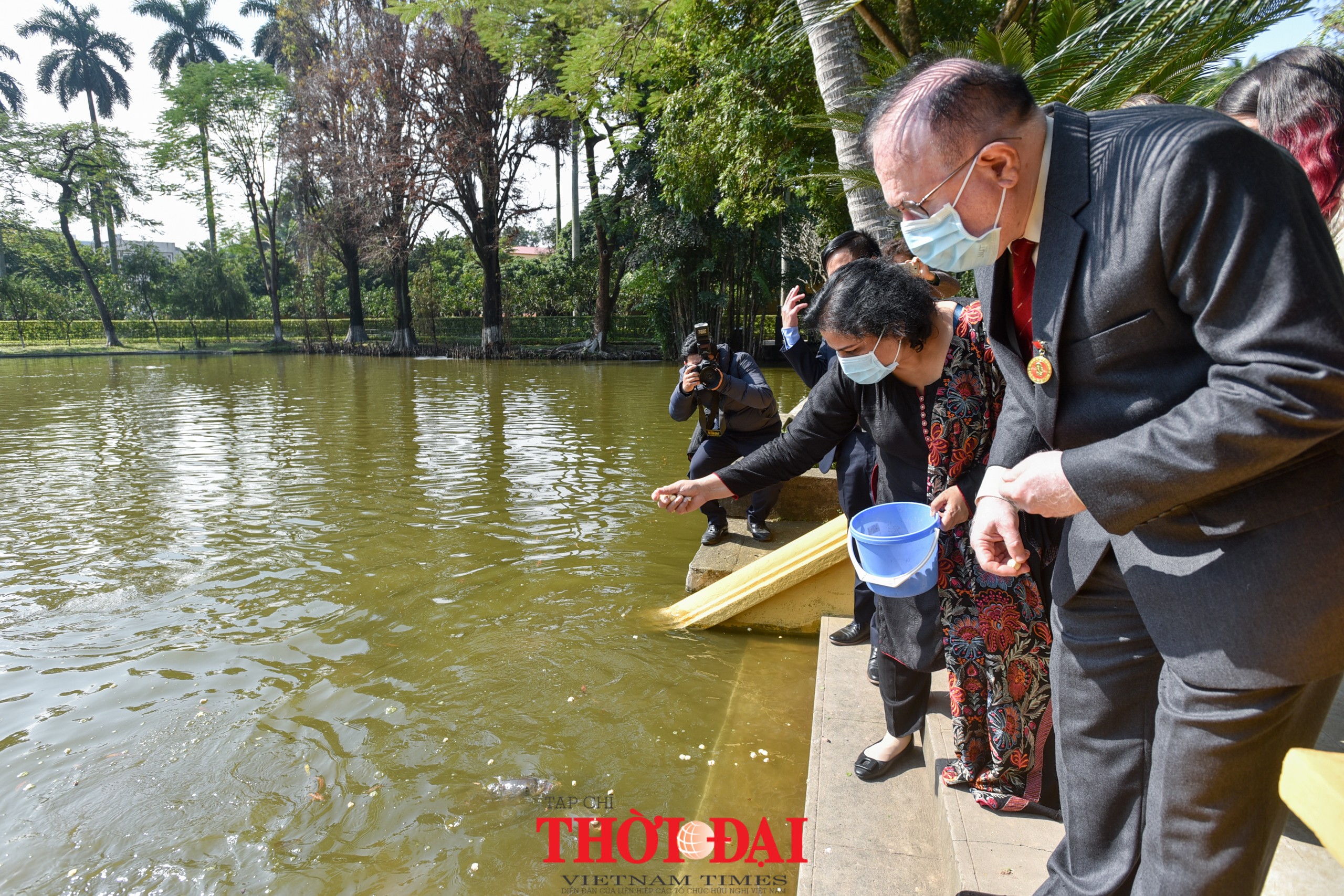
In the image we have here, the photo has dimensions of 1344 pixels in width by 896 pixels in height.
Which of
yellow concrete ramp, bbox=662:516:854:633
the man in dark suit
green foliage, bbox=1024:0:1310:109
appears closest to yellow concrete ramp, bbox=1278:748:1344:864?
the man in dark suit

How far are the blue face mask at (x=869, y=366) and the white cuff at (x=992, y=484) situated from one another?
882mm

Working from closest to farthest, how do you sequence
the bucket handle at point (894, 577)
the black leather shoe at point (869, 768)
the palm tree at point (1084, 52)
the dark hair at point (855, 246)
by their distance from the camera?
the bucket handle at point (894, 577)
the black leather shoe at point (869, 768)
the dark hair at point (855, 246)
the palm tree at point (1084, 52)

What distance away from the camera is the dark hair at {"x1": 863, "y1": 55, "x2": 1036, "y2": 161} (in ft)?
5.09

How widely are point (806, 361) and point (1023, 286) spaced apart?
308cm

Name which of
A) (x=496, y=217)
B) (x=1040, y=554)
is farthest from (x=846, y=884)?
(x=496, y=217)

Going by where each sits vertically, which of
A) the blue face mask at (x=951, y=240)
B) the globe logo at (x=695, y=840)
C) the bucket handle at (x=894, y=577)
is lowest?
the globe logo at (x=695, y=840)

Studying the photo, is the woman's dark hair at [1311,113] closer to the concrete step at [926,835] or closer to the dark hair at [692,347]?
the concrete step at [926,835]

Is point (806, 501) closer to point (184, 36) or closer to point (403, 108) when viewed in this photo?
point (403, 108)

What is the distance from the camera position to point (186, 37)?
161ft

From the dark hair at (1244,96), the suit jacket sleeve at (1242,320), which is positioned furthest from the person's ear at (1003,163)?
the dark hair at (1244,96)

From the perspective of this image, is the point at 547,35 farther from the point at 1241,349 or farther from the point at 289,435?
the point at 1241,349

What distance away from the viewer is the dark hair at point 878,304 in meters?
2.61

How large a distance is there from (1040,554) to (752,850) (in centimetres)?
151

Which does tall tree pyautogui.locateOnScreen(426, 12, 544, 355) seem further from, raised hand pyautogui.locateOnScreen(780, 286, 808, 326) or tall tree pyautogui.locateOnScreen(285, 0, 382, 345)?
raised hand pyautogui.locateOnScreen(780, 286, 808, 326)
